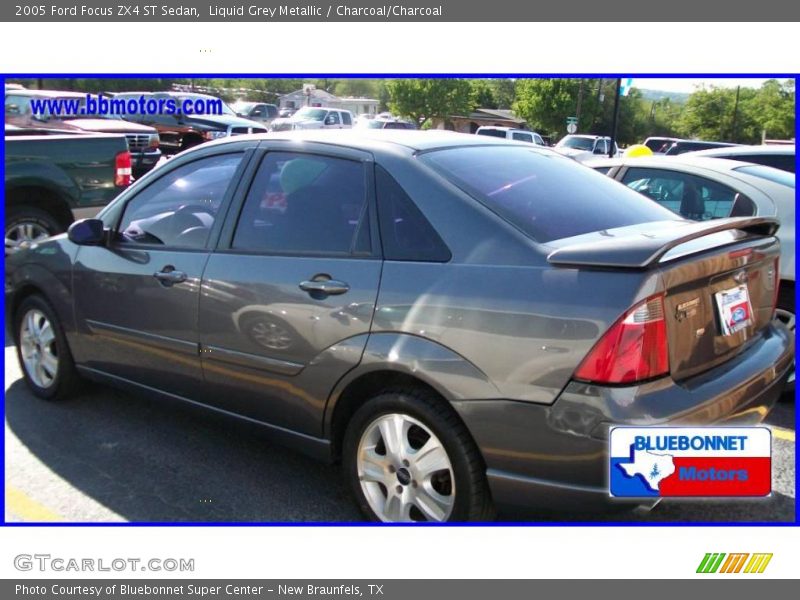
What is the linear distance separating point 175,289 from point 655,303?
236cm

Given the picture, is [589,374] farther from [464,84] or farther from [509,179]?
[464,84]

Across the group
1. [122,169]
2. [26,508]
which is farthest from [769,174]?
[122,169]

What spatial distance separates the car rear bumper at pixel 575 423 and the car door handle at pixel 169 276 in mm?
1718

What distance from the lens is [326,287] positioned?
3.02m

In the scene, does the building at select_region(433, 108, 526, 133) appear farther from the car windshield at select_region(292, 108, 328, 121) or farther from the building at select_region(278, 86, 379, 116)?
the car windshield at select_region(292, 108, 328, 121)

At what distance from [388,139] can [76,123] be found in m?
10.0

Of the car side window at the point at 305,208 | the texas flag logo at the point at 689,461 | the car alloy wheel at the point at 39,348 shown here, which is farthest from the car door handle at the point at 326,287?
the car alloy wheel at the point at 39,348

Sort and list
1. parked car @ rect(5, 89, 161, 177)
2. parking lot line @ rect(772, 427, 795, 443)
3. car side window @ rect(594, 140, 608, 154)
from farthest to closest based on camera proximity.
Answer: car side window @ rect(594, 140, 608, 154) < parked car @ rect(5, 89, 161, 177) < parking lot line @ rect(772, 427, 795, 443)

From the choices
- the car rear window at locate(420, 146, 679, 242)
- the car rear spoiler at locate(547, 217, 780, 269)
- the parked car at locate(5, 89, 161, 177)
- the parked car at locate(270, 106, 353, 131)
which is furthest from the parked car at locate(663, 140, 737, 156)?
the car rear spoiler at locate(547, 217, 780, 269)

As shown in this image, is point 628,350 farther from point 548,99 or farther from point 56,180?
point 548,99

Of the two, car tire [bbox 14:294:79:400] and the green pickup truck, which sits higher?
the green pickup truck

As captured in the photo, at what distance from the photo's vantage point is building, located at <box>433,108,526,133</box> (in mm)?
40969

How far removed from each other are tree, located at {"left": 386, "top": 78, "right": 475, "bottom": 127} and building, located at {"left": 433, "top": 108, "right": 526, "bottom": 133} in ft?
2.00

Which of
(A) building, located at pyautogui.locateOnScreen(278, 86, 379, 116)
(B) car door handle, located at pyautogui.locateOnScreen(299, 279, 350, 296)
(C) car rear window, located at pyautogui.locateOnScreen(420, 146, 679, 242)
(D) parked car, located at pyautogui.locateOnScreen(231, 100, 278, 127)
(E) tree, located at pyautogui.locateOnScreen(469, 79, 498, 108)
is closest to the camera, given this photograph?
(C) car rear window, located at pyautogui.locateOnScreen(420, 146, 679, 242)
